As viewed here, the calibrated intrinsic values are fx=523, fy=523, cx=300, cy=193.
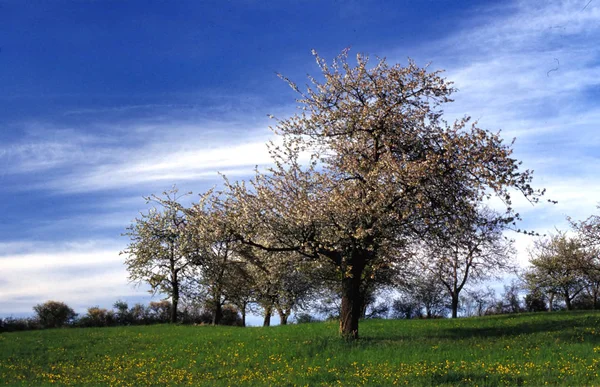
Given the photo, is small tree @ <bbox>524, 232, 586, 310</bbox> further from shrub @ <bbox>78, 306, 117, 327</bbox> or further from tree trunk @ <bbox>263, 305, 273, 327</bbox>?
shrub @ <bbox>78, 306, 117, 327</bbox>

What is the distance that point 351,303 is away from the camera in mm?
26547

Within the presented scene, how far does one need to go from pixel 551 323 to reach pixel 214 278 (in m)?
29.6

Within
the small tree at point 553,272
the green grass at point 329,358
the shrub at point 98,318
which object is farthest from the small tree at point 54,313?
the small tree at point 553,272

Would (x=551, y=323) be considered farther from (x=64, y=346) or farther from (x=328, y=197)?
(x=64, y=346)

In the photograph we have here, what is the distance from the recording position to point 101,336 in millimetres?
36469

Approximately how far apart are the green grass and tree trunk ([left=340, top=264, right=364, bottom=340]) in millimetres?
823

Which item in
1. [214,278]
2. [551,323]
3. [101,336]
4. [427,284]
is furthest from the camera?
[427,284]

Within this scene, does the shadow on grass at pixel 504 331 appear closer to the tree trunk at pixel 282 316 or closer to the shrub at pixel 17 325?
the tree trunk at pixel 282 316

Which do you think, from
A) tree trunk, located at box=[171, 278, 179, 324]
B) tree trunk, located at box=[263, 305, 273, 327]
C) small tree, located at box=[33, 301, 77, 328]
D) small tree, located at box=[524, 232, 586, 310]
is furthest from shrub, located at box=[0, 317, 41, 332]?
small tree, located at box=[524, 232, 586, 310]

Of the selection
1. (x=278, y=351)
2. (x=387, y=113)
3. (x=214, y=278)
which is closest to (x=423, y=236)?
(x=387, y=113)

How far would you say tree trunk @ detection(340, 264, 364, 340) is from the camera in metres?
26.5

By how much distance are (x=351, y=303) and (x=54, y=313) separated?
143 ft

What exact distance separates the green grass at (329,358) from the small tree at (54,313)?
24043 mm

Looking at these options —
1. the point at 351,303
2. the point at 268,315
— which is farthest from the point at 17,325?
the point at 351,303
